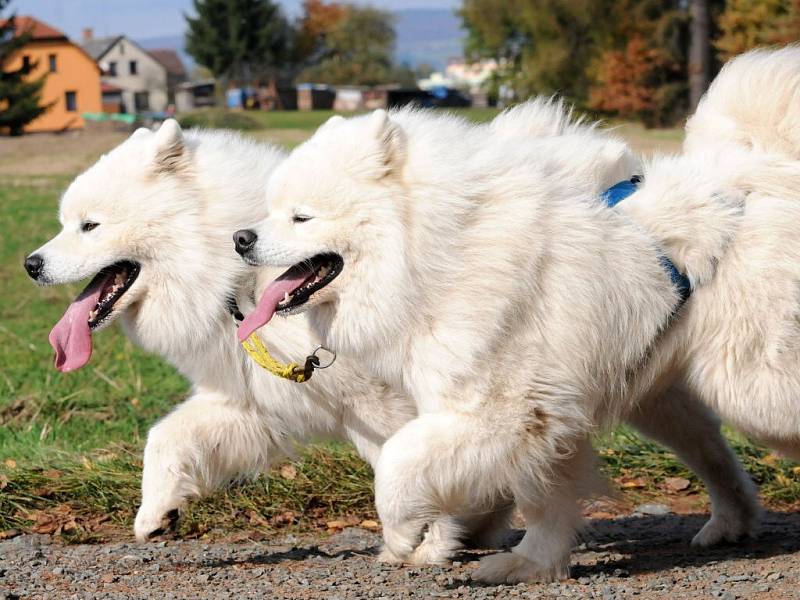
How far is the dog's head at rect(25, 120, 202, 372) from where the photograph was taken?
176 inches

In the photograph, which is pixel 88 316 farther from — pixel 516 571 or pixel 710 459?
pixel 710 459

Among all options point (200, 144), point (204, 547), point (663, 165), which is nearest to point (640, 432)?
point (663, 165)

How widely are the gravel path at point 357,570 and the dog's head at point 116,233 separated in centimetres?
82

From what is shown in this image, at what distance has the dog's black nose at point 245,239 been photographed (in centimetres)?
387

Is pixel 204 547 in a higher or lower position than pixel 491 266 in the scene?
lower

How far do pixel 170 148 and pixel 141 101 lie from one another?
333 feet

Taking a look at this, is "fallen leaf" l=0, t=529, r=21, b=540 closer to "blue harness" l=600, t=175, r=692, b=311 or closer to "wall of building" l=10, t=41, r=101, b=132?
"blue harness" l=600, t=175, r=692, b=311

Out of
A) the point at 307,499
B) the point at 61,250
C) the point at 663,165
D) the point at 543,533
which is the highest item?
the point at 663,165

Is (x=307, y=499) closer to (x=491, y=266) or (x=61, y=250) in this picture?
(x=61, y=250)

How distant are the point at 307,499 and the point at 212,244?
5.00ft

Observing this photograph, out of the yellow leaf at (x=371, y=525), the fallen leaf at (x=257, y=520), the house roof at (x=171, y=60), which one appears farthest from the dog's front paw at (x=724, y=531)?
the house roof at (x=171, y=60)

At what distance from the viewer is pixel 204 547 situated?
4.80 meters

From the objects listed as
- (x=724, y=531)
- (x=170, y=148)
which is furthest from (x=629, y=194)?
(x=170, y=148)

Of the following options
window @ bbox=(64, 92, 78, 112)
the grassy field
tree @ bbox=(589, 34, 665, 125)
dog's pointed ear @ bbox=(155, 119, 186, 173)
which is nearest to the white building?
window @ bbox=(64, 92, 78, 112)
